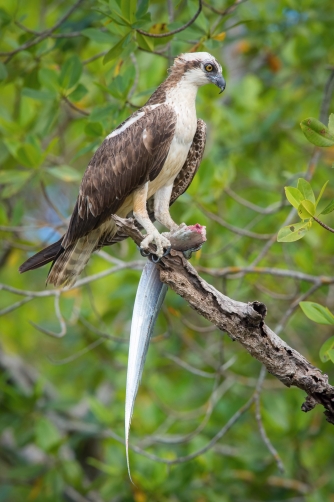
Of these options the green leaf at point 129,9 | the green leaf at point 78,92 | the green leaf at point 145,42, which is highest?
the green leaf at point 145,42

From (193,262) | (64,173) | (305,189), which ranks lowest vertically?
(305,189)

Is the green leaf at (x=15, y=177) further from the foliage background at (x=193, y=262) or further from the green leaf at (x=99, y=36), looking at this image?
the green leaf at (x=99, y=36)

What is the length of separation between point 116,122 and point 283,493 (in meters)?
3.72

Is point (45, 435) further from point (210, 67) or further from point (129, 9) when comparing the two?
point (129, 9)

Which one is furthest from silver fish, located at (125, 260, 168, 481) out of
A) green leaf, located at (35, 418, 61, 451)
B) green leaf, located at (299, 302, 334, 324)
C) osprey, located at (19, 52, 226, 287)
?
green leaf, located at (35, 418, 61, 451)

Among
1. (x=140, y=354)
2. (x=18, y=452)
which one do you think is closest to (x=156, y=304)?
(x=140, y=354)

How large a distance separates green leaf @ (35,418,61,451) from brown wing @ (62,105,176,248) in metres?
2.34

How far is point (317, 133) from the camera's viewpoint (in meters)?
2.86

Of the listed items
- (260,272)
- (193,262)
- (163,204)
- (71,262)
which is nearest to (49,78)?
(163,204)

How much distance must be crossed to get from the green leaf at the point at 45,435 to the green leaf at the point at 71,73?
2.91 m

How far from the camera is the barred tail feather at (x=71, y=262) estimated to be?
4082 mm

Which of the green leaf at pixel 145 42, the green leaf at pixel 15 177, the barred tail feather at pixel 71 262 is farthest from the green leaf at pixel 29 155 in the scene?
the green leaf at pixel 145 42

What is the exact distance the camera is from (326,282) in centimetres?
441

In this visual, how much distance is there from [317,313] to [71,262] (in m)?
1.62
